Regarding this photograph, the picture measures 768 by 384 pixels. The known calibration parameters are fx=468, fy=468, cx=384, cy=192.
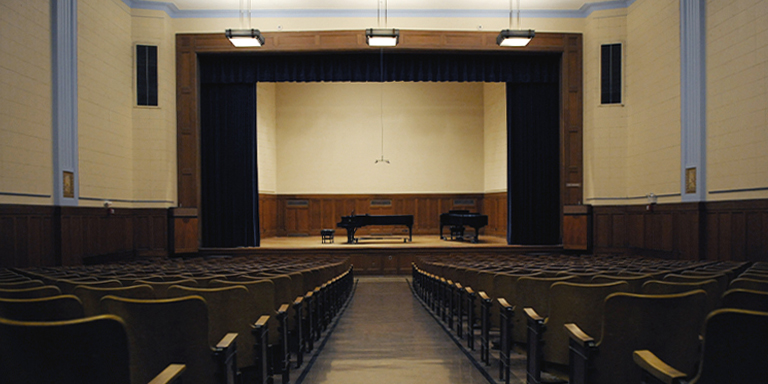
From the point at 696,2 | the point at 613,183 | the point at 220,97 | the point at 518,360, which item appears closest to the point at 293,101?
the point at 220,97

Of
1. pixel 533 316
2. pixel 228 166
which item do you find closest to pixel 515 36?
pixel 228 166

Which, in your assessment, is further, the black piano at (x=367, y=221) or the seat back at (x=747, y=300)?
the black piano at (x=367, y=221)

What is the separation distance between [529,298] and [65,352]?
2.73 m

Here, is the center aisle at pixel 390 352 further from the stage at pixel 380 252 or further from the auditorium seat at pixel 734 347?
the stage at pixel 380 252

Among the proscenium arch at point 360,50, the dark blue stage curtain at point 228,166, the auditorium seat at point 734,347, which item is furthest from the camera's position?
the dark blue stage curtain at point 228,166

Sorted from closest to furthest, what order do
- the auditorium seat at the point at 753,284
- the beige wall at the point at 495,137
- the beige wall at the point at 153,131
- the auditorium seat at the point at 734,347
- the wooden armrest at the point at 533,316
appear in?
the auditorium seat at the point at 734,347, the wooden armrest at the point at 533,316, the auditorium seat at the point at 753,284, the beige wall at the point at 153,131, the beige wall at the point at 495,137

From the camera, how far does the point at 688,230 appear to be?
851 cm

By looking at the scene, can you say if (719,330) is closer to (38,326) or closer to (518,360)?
(38,326)

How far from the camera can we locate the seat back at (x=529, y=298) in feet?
10.6

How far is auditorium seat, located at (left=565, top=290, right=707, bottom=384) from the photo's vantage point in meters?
2.18

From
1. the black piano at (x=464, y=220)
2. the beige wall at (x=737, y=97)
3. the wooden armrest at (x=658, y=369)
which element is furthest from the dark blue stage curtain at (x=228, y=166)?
the wooden armrest at (x=658, y=369)

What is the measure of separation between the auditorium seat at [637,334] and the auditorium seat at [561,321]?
348 millimetres

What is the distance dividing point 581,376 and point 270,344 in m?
2.07

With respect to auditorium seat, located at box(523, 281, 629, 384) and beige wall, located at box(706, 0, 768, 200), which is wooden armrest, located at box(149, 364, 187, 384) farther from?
beige wall, located at box(706, 0, 768, 200)
